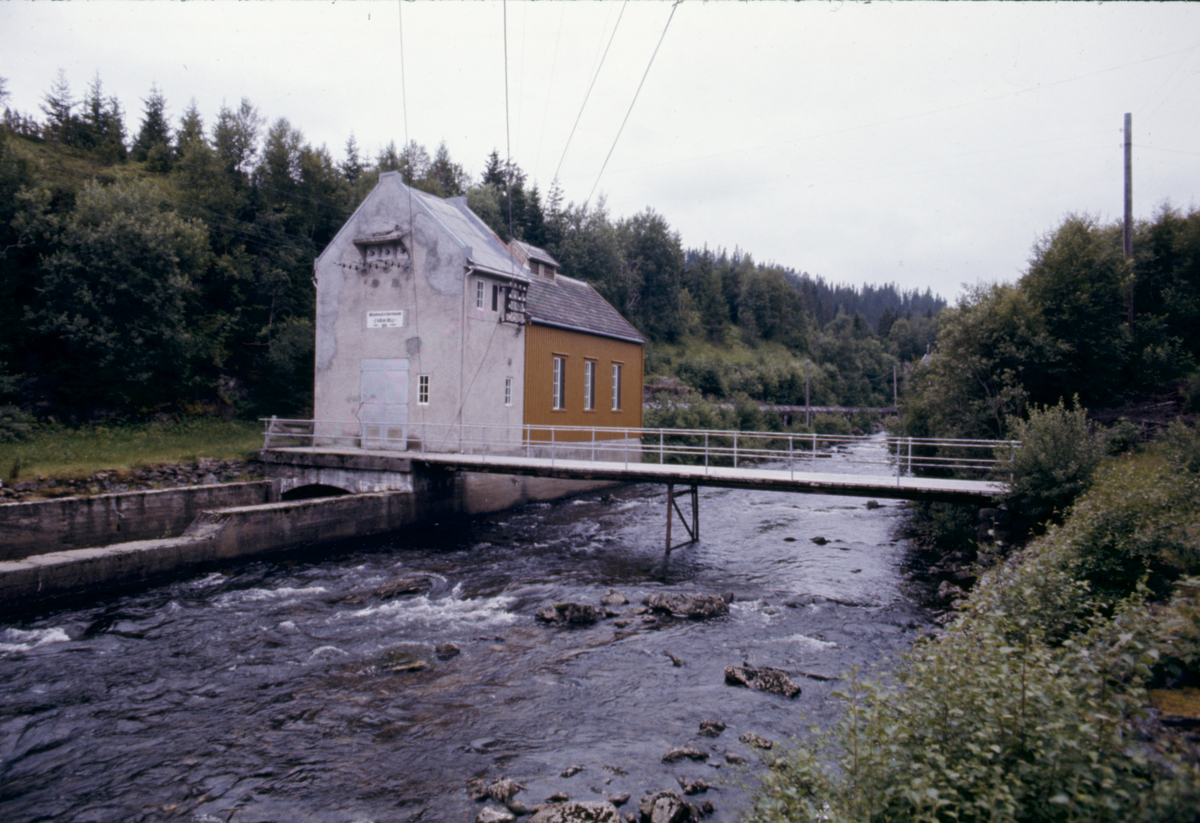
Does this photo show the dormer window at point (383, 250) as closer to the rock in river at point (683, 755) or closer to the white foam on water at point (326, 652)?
the white foam on water at point (326, 652)

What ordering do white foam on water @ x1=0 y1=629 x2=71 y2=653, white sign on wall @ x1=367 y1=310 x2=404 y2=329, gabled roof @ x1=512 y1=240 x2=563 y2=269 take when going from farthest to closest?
1. gabled roof @ x1=512 y1=240 x2=563 y2=269
2. white sign on wall @ x1=367 y1=310 x2=404 y2=329
3. white foam on water @ x1=0 y1=629 x2=71 y2=653

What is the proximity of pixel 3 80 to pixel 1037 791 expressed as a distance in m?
45.8

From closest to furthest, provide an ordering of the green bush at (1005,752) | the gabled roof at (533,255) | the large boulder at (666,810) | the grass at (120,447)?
1. the green bush at (1005,752)
2. the large boulder at (666,810)
3. the grass at (120,447)
4. the gabled roof at (533,255)

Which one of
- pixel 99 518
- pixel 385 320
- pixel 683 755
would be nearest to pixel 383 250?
pixel 385 320

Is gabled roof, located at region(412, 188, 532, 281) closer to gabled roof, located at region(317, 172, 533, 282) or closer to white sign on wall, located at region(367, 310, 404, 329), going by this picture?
gabled roof, located at region(317, 172, 533, 282)

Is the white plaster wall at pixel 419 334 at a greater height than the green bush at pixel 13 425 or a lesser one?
greater

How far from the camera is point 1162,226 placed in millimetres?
26312

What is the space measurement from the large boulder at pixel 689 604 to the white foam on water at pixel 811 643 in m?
1.71

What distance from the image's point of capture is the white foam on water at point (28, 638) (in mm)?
10078

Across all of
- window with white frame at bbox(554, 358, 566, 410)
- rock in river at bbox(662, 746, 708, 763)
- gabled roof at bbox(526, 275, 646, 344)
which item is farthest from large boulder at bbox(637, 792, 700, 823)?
window with white frame at bbox(554, 358, 566, 410)

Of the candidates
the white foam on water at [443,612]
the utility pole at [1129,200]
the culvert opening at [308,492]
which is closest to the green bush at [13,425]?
the culvert opening at [308,492]

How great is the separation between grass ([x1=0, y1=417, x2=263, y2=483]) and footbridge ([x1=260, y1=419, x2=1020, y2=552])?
Result: 6.53ft

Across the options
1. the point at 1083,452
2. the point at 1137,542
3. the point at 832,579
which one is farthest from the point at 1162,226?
Result: the point at 1137,542

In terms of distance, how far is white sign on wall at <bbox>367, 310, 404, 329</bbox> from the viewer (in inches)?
920
